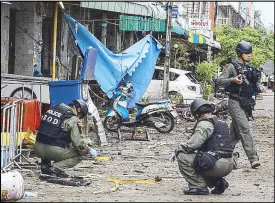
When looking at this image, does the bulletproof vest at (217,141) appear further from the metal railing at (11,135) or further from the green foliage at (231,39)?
the green foliage at (231,39)

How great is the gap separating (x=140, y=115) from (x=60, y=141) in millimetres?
6773

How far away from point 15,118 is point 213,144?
2.86 meters

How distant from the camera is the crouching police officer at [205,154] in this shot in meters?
7.24

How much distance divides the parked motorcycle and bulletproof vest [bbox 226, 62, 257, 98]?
18.0 feet

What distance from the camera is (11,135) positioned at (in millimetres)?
8609

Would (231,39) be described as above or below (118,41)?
above

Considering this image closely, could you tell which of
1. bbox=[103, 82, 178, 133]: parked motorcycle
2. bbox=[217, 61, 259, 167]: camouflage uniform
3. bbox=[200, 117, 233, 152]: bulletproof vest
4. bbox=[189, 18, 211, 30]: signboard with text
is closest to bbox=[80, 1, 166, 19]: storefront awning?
bbox=[103, 82, 178, 133]: parked motorcycle

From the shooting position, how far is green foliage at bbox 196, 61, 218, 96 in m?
28.3

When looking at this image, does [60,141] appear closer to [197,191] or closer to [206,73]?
[197,191]

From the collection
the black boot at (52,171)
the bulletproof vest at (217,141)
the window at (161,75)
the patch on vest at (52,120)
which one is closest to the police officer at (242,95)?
the bulletproof vest at (217,141)

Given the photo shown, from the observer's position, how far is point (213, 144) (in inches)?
288

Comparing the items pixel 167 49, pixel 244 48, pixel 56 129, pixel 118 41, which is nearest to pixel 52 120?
pixel 56 129

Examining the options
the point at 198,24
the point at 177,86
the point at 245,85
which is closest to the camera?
the point at 245,85

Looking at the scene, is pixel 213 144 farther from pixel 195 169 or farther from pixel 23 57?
pixel 23 57
